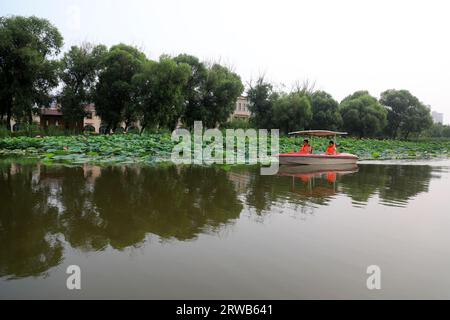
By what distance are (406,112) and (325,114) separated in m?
20.9

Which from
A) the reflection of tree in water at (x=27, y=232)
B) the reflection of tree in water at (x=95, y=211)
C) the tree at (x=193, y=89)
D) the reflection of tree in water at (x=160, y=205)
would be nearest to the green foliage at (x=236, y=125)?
the tree at (x=193, y=89)

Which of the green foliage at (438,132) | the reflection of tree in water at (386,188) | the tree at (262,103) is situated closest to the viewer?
the reflection of tree in water at (386,188)

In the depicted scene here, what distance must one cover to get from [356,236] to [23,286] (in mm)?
4187

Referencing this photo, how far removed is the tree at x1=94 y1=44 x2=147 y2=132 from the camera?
113ft

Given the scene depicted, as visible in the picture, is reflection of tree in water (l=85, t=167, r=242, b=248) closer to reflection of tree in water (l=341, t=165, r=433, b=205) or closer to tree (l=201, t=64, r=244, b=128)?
reflection of tree in water (l=341, t=165, r=433, b=205)

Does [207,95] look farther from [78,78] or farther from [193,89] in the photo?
[78,78]

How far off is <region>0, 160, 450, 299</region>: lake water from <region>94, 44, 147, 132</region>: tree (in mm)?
26744

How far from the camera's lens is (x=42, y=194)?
7598mm

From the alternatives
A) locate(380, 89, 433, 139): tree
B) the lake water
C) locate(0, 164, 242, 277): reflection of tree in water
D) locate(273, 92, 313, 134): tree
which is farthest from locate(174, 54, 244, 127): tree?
locate(380, 89, 433, 139): tree

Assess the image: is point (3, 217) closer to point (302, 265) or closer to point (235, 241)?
point (235, 241)

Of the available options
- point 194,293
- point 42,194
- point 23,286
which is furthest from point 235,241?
point 42,194

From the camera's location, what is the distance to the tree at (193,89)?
3772 cm

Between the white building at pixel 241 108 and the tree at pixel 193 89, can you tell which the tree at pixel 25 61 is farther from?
the white building at pixel 241 108

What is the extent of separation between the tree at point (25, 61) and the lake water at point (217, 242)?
2510 centimetres
